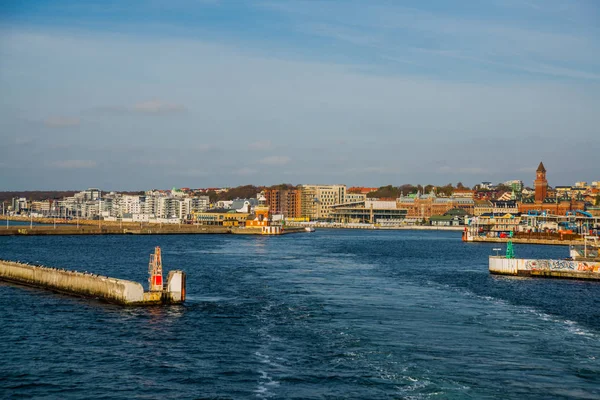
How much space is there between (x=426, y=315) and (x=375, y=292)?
9617mm

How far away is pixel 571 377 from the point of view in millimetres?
23547

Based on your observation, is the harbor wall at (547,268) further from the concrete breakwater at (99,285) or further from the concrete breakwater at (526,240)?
the concrete breakwater at (526,240)

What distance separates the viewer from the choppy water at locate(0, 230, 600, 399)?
22125 millimetres

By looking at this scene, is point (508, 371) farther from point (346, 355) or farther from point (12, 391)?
point (12, 391)

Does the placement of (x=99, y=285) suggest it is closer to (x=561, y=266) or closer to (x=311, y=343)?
(x=311, y=343)

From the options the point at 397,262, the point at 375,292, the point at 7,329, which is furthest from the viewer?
the point at 397,262

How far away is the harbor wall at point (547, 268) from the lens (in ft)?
183

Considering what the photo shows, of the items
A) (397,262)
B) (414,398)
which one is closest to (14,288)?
(414,398)

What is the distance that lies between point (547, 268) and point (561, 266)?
41.9 inches

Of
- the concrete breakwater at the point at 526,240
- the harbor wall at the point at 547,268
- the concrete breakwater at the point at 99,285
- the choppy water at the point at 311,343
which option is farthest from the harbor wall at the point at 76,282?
the concrete breakwater at the point at 526,240

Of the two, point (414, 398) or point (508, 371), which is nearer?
point (414, 398)

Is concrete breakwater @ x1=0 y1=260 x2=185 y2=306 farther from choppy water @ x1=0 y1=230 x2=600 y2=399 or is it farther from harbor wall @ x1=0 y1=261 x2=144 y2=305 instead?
choppy water @ x1=0 y1=230 x2=600 y2=399

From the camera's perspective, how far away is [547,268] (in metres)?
57.6

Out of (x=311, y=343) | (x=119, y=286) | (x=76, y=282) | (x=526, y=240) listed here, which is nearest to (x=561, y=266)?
(x=311, y=343)
